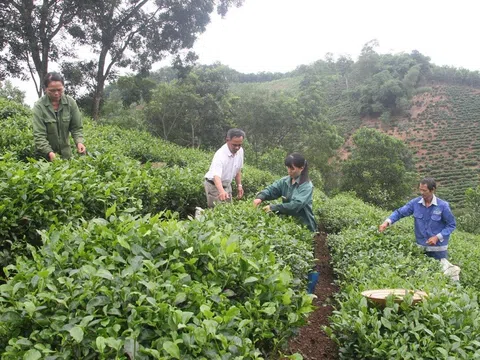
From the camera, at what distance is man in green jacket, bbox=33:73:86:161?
184 inches

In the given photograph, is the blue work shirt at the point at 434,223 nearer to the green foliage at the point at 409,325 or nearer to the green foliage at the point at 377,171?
the green foliage at the point at 409,325

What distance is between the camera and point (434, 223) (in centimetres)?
521

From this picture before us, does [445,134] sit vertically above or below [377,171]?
above

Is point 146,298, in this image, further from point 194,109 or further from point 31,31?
point 194,109

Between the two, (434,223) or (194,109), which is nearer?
(434,223)

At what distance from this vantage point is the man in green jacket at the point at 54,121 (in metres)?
4.68

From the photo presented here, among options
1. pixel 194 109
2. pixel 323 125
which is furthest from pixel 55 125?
pixel 323 125

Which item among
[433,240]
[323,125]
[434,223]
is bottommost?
[433,240]

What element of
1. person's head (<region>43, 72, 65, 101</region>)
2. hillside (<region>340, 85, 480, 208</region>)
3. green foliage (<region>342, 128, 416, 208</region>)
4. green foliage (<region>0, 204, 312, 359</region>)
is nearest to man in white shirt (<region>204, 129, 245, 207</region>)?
person's head (<region>43, 72, 65, 101</region>)

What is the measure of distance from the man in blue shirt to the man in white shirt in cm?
255

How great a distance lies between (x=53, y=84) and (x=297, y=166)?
3.06m

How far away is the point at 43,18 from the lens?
16672 millimetres

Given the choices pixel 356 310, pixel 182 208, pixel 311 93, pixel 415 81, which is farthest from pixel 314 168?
pixel 415 81

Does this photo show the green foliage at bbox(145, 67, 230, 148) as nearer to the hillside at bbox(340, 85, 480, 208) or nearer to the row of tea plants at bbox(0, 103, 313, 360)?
the row of tea plants at bbox(0, 103, 313, 360)
